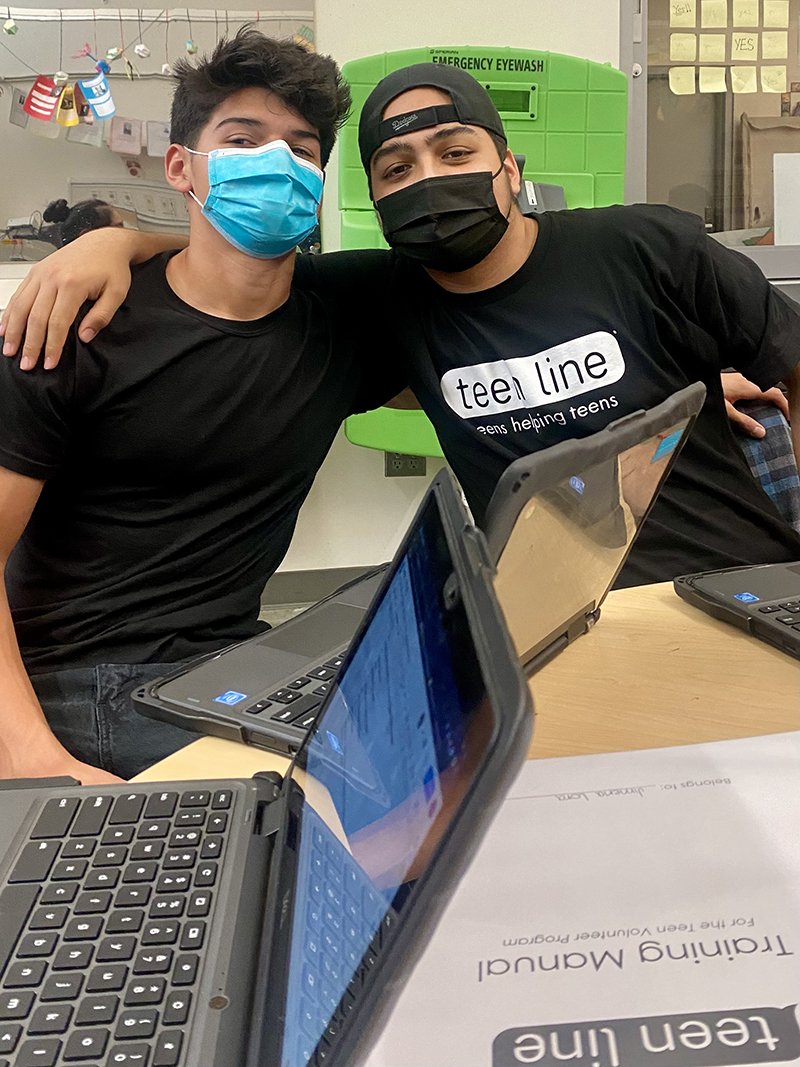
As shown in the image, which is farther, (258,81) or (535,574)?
(258,81)

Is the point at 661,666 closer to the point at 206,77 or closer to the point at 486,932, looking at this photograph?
the point at 486,932

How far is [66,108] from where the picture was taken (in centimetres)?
201

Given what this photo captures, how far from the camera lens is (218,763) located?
659 mm

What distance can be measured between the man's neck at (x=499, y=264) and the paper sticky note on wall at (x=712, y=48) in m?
1.48

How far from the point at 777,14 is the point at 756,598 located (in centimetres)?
216

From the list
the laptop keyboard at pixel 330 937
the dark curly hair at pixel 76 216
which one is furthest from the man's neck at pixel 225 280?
the dark curly hair at pixel 76 216

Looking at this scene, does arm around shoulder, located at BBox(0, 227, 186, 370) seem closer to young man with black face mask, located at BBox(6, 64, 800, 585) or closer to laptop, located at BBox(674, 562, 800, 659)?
young man with black face mask, located at BBox(6, 64, 800, 585)

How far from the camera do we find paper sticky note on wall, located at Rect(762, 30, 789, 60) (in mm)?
2295

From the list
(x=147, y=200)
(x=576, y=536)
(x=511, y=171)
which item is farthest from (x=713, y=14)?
(x=576, y=536)

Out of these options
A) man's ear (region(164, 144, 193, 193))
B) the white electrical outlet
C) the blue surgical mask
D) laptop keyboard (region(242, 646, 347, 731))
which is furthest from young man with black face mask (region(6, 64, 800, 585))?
the white electrical outlet

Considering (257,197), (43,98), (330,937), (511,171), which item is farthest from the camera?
(43,98)

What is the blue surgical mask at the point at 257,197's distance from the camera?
3.79 feet

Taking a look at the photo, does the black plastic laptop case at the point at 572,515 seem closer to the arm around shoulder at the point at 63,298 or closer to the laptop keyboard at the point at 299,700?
the laptop keyboard at the point at 299,700

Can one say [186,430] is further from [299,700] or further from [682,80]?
[682,80]
